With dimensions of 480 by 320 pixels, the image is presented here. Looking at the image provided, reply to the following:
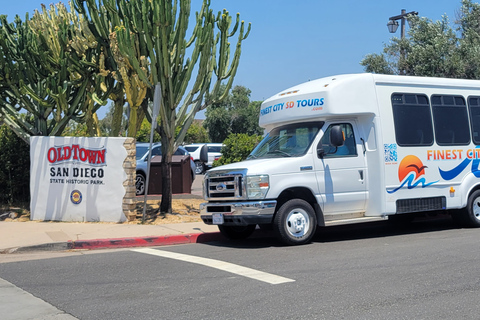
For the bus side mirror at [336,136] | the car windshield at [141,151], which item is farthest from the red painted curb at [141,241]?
the car windshield at [141,151]

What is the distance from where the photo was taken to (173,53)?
14023mm

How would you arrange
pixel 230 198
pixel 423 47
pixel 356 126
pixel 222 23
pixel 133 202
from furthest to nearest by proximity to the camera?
pixel 423 47 < pixel 222 23 < pixel 133 202 < pixel 356 126 < pixel 230 198

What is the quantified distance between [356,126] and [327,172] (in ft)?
3.74

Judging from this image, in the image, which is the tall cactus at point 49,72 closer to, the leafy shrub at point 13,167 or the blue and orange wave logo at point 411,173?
the leafy shrub at point 13,167

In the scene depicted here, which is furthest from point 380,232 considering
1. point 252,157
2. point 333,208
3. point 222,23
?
point 222,23

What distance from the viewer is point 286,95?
1116cm

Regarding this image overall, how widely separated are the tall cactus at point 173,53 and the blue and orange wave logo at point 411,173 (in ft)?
17.2

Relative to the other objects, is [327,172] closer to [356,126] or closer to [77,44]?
[356,126]

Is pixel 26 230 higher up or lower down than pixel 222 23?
lower down

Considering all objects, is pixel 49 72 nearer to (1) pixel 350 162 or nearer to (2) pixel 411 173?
(1) pixel 350 162

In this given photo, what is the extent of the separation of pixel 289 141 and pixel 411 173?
2.44 meters

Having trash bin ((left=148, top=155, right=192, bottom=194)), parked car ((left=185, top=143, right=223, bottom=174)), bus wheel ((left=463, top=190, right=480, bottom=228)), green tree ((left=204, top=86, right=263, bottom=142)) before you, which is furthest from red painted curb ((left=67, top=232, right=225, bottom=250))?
green tree ((left=204, top=86, right=263, bottom=142))

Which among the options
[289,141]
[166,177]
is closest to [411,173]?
[289,141]

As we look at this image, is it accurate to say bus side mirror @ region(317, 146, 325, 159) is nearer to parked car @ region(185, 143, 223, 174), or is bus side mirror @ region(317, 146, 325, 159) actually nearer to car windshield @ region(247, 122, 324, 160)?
car windshield @ region(247, 122, 324, 160)
